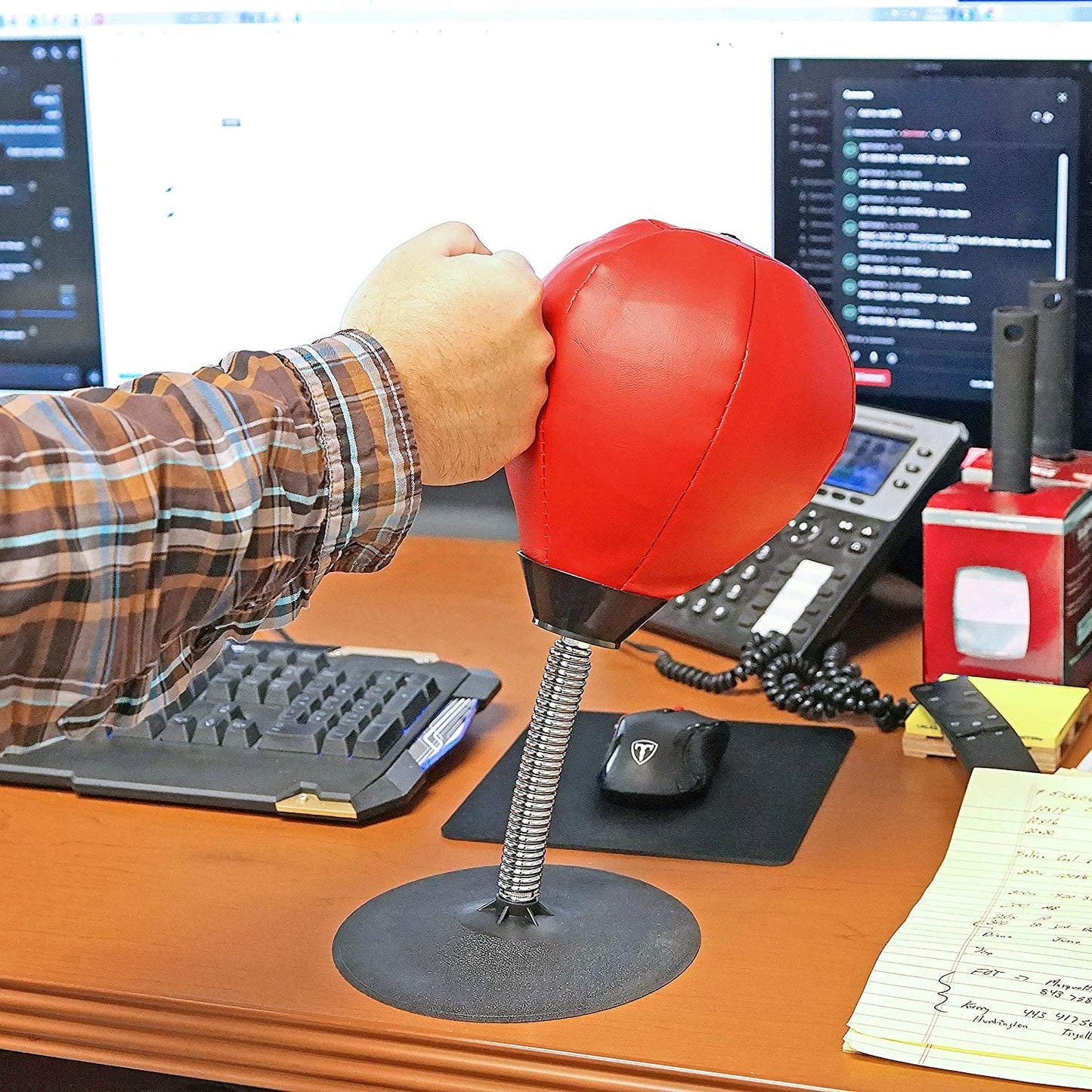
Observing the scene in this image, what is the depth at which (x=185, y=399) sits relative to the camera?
1.69 ft

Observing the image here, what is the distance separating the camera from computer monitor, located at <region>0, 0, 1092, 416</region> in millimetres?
1040

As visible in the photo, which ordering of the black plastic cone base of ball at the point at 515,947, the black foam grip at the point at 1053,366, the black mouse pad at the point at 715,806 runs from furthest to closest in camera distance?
the black foam grip at the point at 1053,366 < the black mouse pad at the point at 715,806 < the black plastic cone base of ball at the point at 515,947

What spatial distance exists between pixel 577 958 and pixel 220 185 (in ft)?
2.59

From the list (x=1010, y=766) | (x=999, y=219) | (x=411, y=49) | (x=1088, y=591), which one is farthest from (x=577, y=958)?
(x=411, y=49)

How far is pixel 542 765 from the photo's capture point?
62cm

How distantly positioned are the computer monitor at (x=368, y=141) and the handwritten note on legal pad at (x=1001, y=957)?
440 mm

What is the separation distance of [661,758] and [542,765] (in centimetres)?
17

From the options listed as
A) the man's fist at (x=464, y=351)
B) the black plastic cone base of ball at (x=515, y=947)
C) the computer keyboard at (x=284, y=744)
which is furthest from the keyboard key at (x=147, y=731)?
the man's fist at (x=464, y=351)

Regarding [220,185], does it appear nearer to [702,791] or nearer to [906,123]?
[906,123]

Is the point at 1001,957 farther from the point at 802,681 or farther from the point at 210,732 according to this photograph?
the point at 210,732

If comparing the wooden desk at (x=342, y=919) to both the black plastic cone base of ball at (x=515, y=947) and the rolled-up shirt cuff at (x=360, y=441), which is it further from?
the rolled-up shirt cuff at (x=360, y=441)

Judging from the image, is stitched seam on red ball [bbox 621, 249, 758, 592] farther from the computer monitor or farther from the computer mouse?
the computer monitor

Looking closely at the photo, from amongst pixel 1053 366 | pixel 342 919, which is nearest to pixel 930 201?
pixel 1053 366

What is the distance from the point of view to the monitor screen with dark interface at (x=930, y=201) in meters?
1.00
